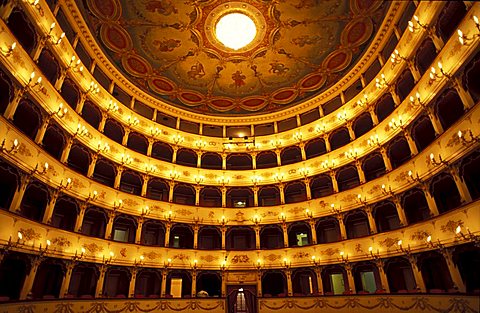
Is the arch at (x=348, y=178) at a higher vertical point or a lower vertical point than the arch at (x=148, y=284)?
higher

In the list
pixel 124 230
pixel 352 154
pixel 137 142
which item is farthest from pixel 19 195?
Answer: pixel 352 154

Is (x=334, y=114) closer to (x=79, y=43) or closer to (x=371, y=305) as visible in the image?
(x=371, y=305)

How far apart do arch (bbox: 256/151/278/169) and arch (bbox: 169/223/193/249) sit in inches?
378

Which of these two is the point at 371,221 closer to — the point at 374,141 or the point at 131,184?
the point at 374,141

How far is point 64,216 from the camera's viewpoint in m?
19.9

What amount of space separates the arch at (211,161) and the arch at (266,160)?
4.03 m

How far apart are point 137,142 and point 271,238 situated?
15.4 meters

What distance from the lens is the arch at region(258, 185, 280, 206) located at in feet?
91.5

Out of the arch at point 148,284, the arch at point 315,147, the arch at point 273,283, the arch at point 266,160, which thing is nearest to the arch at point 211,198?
the arch at point 266,160

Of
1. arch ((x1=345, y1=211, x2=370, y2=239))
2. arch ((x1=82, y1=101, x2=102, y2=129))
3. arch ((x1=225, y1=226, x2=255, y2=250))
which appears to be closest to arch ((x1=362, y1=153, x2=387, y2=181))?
arch ((x1=345, y1=211, x2=370, y2=239))

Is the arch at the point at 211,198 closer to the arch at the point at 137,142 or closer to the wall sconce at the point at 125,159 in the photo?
the arch at the point at 137,142

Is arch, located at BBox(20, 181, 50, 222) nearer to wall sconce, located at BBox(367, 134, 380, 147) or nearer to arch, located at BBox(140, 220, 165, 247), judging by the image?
arch, located at BBox(140, 220, 165, 247)

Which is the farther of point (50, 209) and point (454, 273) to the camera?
point (50, 209)

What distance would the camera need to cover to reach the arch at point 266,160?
28.5 meters
